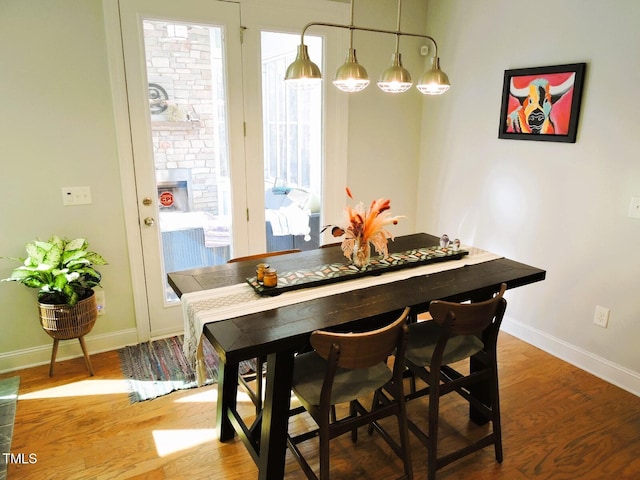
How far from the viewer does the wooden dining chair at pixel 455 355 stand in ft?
6.22

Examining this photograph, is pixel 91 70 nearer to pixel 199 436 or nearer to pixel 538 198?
pixel 199 436

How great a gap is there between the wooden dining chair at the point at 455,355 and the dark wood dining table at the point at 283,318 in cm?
16

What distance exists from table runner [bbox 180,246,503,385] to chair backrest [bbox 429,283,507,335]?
A: 1.32 ft

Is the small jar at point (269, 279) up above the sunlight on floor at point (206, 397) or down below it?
above

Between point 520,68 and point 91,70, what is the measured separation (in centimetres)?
285

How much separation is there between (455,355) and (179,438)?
1460mm

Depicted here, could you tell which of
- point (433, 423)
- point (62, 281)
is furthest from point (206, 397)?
point (433, 423)

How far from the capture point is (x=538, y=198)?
319 centimetres

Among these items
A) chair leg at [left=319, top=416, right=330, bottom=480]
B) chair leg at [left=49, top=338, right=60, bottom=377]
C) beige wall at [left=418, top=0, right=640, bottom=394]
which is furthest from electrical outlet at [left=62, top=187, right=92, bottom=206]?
beige wall at [left=418, top=0, right=640, bottom=394]

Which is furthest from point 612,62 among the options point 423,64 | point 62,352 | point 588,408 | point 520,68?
point 62,352

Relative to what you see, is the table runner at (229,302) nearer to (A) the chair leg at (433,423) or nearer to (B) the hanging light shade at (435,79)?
(A) the chair leg at (433,423)

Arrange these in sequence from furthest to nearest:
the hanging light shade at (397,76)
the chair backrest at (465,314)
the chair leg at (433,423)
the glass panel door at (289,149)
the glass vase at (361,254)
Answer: the glass panel door at (289,149) → the glass vase at (361,254) → the hanging light shade at (397,76) → the chair leg at (433,423) → the chair backrest at (465,314)

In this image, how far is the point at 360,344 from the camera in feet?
5.41

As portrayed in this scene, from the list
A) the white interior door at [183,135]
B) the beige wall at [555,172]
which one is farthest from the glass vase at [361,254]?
the beige wall at [555,172]
